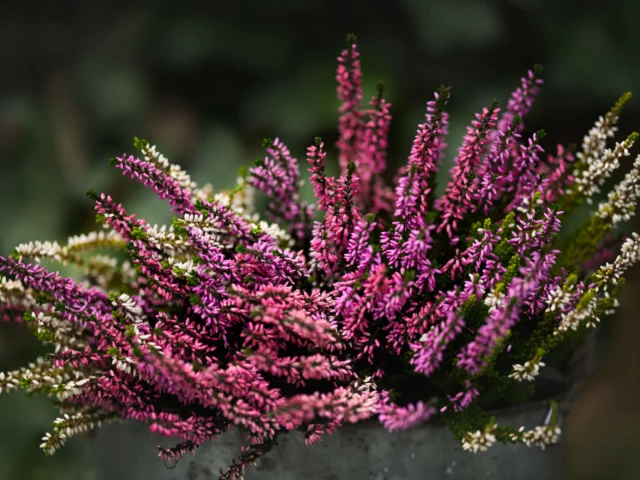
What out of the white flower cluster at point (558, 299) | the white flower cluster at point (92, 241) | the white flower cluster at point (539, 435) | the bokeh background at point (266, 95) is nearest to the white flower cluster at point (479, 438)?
the white flower cluster at point (539, 435)

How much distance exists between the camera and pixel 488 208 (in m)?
0.79

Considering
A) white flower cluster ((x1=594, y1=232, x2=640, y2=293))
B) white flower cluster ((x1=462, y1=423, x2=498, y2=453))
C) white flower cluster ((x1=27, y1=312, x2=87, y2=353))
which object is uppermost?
white flower cluster ((x1=27, y1=312, x2=87, y2=353))

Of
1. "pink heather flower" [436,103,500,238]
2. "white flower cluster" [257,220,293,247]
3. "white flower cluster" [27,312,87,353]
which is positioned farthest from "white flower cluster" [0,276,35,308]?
"pink heather flower" [436,103,500,238]

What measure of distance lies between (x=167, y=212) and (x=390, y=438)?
1493 mm

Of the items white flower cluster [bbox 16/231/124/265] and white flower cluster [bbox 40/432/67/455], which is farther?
white flower cluster [bbox 16/231/124/265]

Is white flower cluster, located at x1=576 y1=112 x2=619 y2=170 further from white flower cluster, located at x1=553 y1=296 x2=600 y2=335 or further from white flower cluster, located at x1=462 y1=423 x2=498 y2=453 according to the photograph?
white flower cluster, located at x1=462 y1=423 x2=498 y2=453

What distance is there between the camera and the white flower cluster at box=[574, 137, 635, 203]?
2.37 ft

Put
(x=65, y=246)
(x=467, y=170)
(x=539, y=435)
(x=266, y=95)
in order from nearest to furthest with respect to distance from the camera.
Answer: (x=539, y=435)
(x=467, y=170)
(x=65, y=246)
(x=266, y=95)

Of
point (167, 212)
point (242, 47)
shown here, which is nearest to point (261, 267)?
point (167, 212)

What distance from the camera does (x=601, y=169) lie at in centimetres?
76

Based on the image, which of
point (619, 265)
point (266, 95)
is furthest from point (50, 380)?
point (266, 95)

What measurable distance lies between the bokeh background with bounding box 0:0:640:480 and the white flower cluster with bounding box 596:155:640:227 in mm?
1310

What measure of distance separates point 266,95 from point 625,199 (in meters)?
1.76

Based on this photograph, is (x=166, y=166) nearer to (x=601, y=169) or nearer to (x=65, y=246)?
(x=65, y=246)
